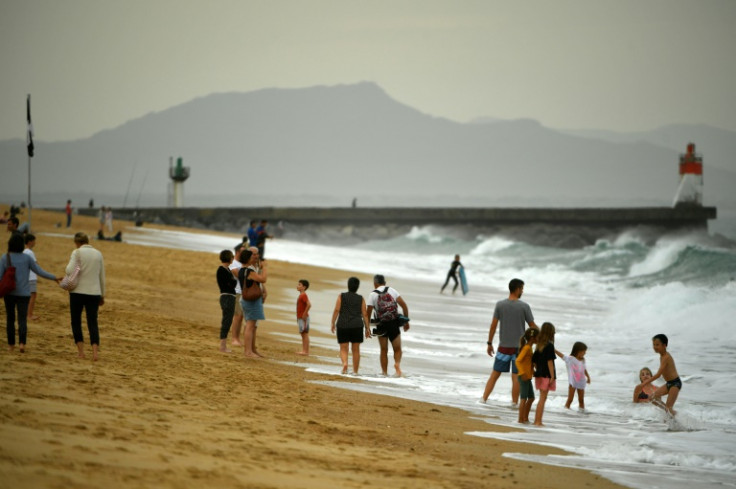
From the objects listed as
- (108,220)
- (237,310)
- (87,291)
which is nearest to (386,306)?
(237,310)

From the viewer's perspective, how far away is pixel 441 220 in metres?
75.0

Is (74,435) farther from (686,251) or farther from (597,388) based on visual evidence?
(686,251)

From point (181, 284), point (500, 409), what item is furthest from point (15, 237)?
point (181, 284)

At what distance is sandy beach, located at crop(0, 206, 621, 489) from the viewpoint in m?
5.82

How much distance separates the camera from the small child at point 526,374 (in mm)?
9641

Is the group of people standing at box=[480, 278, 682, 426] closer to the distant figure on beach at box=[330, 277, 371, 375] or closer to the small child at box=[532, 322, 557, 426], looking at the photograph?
the small child at box=[532, 322, 557, 426]

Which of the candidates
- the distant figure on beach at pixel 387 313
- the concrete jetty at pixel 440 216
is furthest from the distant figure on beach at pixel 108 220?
the distant figure on beach at pixel 387 313

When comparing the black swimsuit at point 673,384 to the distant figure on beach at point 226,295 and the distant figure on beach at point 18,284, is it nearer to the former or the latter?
the distant figure on beach at point 226,295

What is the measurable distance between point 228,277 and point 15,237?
3.30 metres

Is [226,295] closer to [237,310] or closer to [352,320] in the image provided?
[237,310]

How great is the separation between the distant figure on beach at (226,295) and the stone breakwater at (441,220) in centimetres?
5799

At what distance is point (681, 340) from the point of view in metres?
18.3

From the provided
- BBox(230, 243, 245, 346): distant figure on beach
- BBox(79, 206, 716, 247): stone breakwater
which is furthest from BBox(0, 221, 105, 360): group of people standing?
BBox(79, 206, 716, 247): stone breakwater

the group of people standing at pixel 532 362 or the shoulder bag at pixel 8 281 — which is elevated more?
the shoulder bag at pixel 8 281
